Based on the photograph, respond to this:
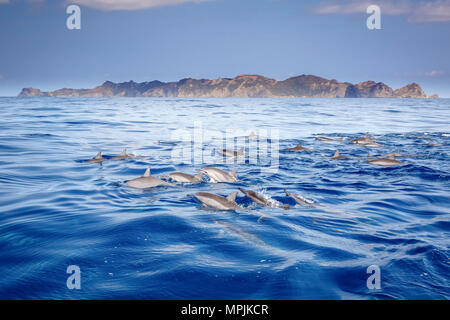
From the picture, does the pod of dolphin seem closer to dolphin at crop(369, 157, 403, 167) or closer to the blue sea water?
dolphin at crop(369, 157, 403, 167)

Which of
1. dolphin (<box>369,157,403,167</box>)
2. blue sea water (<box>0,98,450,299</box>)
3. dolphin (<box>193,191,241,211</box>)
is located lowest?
blue sea water (<box>0,98,450,299</box>)

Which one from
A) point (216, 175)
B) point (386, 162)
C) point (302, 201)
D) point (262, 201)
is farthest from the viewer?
point (386, 162)

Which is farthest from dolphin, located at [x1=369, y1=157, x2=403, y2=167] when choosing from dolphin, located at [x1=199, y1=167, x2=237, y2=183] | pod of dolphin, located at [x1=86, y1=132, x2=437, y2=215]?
dolphin, located at [x1=199, y1=167, x2=237, y2=183]

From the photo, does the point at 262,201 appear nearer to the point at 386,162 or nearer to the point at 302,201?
the point at 302,201

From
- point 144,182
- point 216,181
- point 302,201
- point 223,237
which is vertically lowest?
point 223,237

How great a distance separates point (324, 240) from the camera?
6.46 metres

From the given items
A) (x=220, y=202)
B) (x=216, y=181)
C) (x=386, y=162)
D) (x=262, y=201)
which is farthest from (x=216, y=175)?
(x=386, y=162)

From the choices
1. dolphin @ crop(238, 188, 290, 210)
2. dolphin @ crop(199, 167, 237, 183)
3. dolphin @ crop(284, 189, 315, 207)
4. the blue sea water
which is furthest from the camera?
dolphin @ crop(199, 167, 237, 183)

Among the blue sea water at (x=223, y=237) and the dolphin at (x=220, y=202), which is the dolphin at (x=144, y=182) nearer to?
the blue sea water at (x=223, y=237)

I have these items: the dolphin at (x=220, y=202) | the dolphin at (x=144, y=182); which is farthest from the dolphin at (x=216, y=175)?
the dolphin at (x=220, y=202)

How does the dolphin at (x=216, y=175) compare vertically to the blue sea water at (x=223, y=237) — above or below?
above

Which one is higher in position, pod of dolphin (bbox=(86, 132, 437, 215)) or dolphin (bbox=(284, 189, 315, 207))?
pod of dolphin (bbox=(86, 132, 437, 215))
